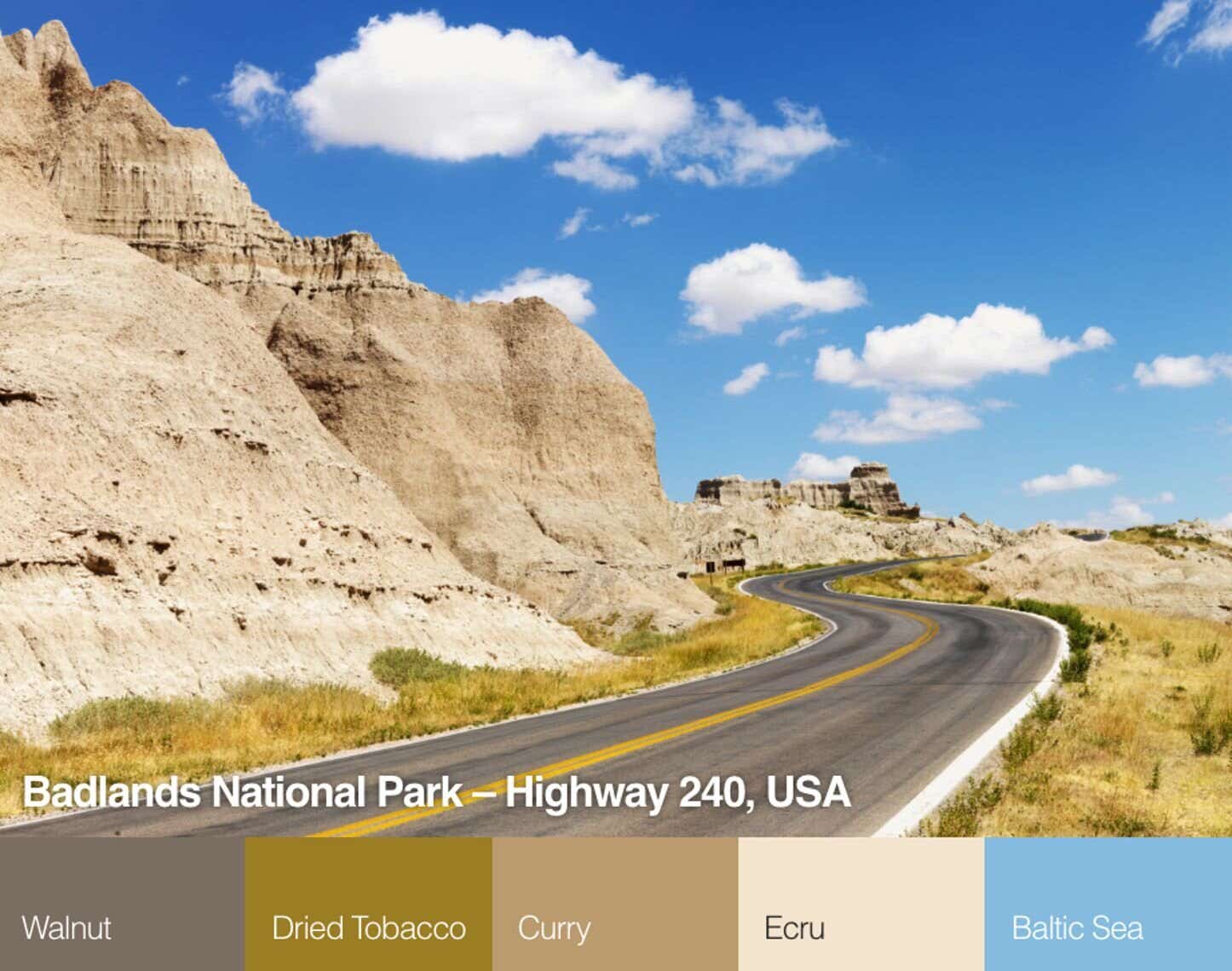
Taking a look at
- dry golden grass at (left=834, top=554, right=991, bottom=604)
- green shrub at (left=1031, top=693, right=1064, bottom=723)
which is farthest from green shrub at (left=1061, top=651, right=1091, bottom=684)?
dry golden grass at (left=834, top=554, right=991, bottom=604)

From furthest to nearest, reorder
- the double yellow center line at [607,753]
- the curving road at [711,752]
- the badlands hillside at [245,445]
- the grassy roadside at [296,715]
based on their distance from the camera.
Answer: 1. the badlands hillside at [245,445]
2. the grassy roadside at [296,715]
3. the curving road at [711,752]
4. the double yellow center line at [607,753]

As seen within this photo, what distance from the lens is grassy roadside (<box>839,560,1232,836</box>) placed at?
8.91 metres

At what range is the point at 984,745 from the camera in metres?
12.7

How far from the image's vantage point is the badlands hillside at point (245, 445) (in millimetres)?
21984

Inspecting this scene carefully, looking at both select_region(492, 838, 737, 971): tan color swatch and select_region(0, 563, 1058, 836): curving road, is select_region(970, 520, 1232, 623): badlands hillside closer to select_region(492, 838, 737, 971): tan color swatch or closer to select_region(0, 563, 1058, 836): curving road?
select_region(0, 563, 1058, 836): curving road

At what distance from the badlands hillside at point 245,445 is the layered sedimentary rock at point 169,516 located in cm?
7

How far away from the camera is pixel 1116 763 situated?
11.8 meters

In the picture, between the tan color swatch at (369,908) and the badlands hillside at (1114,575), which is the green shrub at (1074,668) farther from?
the badlands hillside at (1114,575)

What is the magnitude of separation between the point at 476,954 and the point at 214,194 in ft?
147

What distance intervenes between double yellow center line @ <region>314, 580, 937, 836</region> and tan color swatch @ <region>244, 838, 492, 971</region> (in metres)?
1.56

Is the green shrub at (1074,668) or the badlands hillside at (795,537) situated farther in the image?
the badlands hillside at (795,537)

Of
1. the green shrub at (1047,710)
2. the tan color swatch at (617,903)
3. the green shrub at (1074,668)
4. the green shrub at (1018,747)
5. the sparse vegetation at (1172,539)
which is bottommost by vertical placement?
the tan color swatch at (617,903)

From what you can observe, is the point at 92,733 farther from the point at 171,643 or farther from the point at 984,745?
the point at 984,745

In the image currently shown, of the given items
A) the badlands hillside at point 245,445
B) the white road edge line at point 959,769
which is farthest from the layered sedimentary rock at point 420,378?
the white road edge line at point 959,769
